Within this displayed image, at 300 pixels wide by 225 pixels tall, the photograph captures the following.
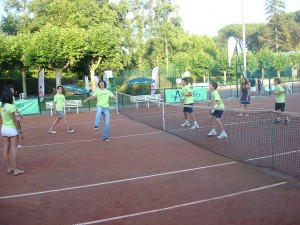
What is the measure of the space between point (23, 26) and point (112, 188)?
151ft

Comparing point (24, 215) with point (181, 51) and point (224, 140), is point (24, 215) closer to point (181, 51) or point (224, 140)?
point (224, 140)

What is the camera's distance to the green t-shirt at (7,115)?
24.5 feet

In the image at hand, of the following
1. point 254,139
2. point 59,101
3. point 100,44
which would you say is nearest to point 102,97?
point 59,101

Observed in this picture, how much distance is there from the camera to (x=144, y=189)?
259 inches

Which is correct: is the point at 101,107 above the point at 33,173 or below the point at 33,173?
above

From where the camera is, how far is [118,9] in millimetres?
52688

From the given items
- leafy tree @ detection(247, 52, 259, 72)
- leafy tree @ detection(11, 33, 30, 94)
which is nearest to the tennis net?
leafy tree @ detection(11, 33, 30, 94)

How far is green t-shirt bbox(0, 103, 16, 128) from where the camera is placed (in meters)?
7.46

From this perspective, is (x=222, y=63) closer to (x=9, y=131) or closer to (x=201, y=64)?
(x=201, y=64)

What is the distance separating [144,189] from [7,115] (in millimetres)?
3411

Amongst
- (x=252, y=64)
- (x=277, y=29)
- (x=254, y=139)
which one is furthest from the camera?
(x=277, y=29)

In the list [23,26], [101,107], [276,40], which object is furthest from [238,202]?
[276,40]

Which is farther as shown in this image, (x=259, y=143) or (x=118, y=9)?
(x=118, y=9)

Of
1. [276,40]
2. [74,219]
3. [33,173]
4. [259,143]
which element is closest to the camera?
[74,219]
